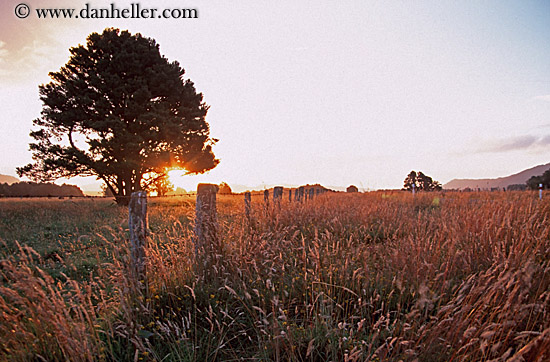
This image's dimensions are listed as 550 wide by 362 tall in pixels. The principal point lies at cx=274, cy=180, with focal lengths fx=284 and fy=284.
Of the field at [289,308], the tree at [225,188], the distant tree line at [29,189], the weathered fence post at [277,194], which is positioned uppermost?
the distant tree line at [29,189]

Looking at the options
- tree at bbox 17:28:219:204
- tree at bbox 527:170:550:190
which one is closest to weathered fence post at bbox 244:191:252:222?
tree at bbox 17:28:219:204

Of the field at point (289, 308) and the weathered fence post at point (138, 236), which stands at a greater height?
the weathered fence post at point (138, 236)

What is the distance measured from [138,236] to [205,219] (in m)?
0.88

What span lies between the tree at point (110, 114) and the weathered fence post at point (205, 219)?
11.9 m

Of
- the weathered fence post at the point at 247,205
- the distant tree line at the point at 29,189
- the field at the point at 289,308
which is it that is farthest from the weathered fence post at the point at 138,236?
the distant tree line at the point at 29,189

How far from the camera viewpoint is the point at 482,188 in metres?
19.2

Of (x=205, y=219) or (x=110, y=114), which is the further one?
(x=110, y=114)

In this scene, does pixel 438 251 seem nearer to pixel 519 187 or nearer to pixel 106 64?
pixel 106 64


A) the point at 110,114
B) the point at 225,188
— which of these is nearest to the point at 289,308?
the point at 110,114

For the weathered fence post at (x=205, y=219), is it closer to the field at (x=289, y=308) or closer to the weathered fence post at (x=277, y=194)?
the field at (x=289, y=308)

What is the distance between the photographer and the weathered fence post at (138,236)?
310 cm

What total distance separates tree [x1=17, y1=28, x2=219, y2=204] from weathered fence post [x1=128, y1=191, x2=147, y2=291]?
12.3m

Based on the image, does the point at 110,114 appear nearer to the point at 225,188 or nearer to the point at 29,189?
the point at 225,188

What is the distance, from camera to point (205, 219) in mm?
3836
